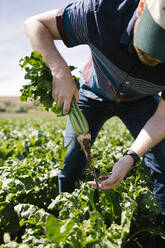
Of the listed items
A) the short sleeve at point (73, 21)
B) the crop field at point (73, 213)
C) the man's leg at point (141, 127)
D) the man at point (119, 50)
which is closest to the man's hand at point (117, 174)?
the man at point (119, 50)

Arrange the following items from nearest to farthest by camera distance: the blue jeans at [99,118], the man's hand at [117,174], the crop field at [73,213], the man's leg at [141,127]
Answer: the crop field at [73,213]
the man's hand at [117,174]
the man's leg at [141,127]
the blue jeans at [99,118]

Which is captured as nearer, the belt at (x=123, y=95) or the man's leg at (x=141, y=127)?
the man's leg at (x=141, y=127)

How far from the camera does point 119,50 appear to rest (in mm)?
2281

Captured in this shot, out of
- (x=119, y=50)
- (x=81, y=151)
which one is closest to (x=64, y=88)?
(x=119, y=50)

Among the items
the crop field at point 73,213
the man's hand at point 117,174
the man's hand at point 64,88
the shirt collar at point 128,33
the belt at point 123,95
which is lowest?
the crop field at point 73,213

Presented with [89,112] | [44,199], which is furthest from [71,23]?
[44,199]

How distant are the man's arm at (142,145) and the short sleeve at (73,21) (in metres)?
1.03

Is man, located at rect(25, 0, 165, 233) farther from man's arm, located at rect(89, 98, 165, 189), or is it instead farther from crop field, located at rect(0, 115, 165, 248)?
crop field, located at rect(0, 115, 165, 248)

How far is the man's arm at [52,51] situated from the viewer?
6.93 ft

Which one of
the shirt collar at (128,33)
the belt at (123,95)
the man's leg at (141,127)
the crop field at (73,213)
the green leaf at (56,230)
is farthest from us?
the belt at (123,95)

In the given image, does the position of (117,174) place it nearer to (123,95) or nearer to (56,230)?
(56,230)

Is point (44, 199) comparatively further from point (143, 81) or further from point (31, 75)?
point (143, 81)

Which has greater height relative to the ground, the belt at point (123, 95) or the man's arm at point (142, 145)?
the belt at point (123, 95)

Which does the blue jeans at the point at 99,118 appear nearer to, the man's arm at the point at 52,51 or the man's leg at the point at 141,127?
the man's leg at the point at 141,127
